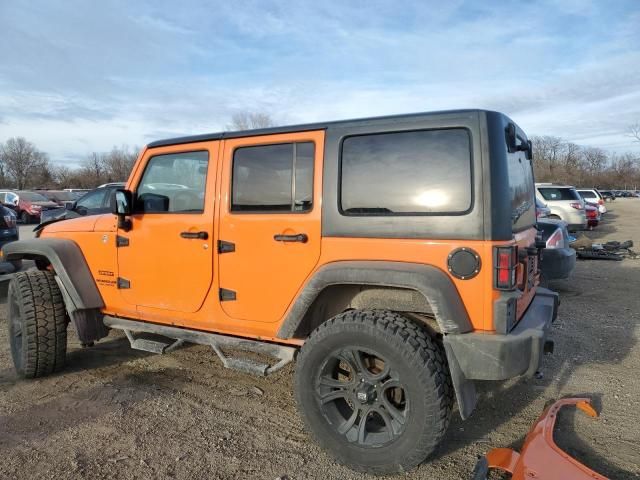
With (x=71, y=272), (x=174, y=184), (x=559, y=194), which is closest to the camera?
(x=174, y=184)

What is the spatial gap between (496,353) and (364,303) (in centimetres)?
84

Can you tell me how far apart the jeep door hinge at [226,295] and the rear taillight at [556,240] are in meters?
4.50

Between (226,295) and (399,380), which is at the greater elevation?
(226,295)

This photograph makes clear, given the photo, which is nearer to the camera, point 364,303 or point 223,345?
point 364,303

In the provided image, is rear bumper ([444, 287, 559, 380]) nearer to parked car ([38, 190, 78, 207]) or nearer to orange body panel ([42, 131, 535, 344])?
orange body panel ([42, 131, 535, 344])

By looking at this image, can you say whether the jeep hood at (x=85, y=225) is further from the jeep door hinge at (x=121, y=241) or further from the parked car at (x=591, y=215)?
the parked car at (x=591, y=215)

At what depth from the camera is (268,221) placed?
3242 mm

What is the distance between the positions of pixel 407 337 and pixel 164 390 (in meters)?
2.30

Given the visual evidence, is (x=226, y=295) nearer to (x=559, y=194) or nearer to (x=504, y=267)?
(x=504, y=267)

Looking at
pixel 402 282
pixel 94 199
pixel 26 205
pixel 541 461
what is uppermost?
pixel 94 199

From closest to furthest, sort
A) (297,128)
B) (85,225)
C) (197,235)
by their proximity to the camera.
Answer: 1. (297,128)
2. (197,235)
3. (85,225)

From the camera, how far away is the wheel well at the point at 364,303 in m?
2.91

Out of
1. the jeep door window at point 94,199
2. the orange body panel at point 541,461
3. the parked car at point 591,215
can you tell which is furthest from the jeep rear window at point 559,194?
the orange body panel at point 541,461

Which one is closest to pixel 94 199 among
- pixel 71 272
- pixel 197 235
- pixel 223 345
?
pixel 71 272
